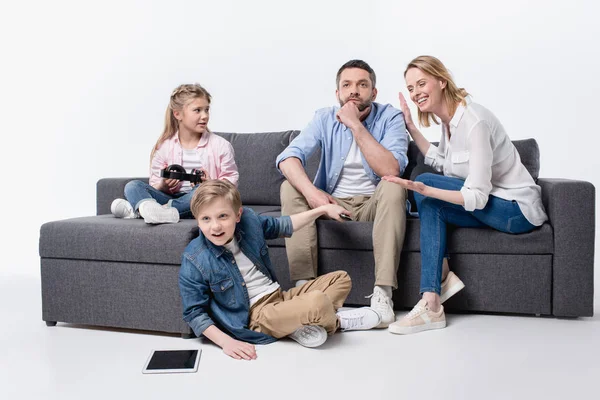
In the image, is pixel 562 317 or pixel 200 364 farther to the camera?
pixel 562 317

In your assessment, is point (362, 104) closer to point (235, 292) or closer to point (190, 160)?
point (190, 160)

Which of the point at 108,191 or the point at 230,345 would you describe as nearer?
the point at 230,345

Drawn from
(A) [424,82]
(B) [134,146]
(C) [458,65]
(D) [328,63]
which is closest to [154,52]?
(B) [134,146]

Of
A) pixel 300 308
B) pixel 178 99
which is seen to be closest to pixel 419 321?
pixel 300 308

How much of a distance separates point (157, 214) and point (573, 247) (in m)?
1.69

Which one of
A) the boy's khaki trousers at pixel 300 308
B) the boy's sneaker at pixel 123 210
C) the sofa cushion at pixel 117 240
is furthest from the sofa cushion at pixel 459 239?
the boy's sneaker at pixel 123 210

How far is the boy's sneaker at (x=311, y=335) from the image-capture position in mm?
2498

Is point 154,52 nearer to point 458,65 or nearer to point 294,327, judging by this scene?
point 458,65

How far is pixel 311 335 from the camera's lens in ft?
8.25

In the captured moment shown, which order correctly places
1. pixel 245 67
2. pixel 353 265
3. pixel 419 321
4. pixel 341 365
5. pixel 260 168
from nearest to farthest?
pixel 341 365, pixel 419 321, pixel 353 265, pixel 260 168, pixel 245 67

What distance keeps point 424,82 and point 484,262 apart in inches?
31.1

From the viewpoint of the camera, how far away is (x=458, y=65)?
14.4 feet

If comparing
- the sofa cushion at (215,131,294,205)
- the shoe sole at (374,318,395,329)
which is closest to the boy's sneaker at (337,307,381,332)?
the shoe sole at (374,318,395,329)

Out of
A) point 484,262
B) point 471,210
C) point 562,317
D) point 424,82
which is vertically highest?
point 424,82
